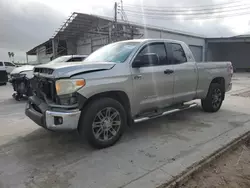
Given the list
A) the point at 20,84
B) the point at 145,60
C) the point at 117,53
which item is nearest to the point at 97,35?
the point at 20,84

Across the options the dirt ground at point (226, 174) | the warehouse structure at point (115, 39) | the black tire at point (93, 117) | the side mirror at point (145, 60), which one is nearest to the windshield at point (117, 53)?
the side mirror at point (145, 60)

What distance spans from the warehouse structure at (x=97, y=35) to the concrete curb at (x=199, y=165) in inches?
658

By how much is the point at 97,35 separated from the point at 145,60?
830 inches

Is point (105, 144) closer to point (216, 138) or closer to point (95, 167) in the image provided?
point (95, 167)

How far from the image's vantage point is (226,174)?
9.66 ft

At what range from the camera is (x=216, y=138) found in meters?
4.09

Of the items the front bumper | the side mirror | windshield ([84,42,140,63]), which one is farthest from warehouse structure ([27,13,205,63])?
the front bumper

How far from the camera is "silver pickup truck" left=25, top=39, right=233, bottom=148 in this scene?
326cm

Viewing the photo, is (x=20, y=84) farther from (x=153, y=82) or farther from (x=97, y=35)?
(x=97, y=35)

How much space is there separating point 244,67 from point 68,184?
104ft

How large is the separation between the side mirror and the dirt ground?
6.62ft

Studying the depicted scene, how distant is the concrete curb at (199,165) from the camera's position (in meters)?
2.68

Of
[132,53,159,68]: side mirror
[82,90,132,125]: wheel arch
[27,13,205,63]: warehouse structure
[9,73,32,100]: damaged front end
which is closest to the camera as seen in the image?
[82,90,132,125]: wheel arch

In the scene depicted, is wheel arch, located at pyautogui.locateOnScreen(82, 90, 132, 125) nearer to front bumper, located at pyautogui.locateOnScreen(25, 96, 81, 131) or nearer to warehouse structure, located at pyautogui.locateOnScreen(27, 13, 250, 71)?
front bumper, located at pyautogui.locateOnScreen(25, 96, 81, 131)
